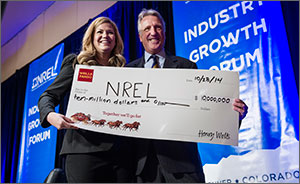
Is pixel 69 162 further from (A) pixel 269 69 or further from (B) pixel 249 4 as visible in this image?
(B) pixel 249 4

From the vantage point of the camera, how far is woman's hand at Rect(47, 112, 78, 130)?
1.09m

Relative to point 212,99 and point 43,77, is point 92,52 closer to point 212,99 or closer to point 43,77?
point 212,99

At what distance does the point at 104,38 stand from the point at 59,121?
409mm

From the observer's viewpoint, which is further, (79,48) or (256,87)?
(79,48)

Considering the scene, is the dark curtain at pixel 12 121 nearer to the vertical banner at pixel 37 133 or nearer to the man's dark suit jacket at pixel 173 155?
the vertical banner at pixel 37 133

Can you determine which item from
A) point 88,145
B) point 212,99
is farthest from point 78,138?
point 212,99

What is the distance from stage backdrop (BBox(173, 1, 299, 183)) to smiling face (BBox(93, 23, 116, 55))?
4.02ft

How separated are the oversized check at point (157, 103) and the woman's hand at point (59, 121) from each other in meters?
0.04

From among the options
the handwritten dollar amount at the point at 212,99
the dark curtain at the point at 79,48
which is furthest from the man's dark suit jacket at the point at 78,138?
the dark curtain at the point at 79,48

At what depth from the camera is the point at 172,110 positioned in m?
1.19

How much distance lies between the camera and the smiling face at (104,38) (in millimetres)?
1260

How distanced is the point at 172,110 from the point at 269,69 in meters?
1.15

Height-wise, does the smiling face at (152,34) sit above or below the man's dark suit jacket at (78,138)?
above

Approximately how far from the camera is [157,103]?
1.20 m
